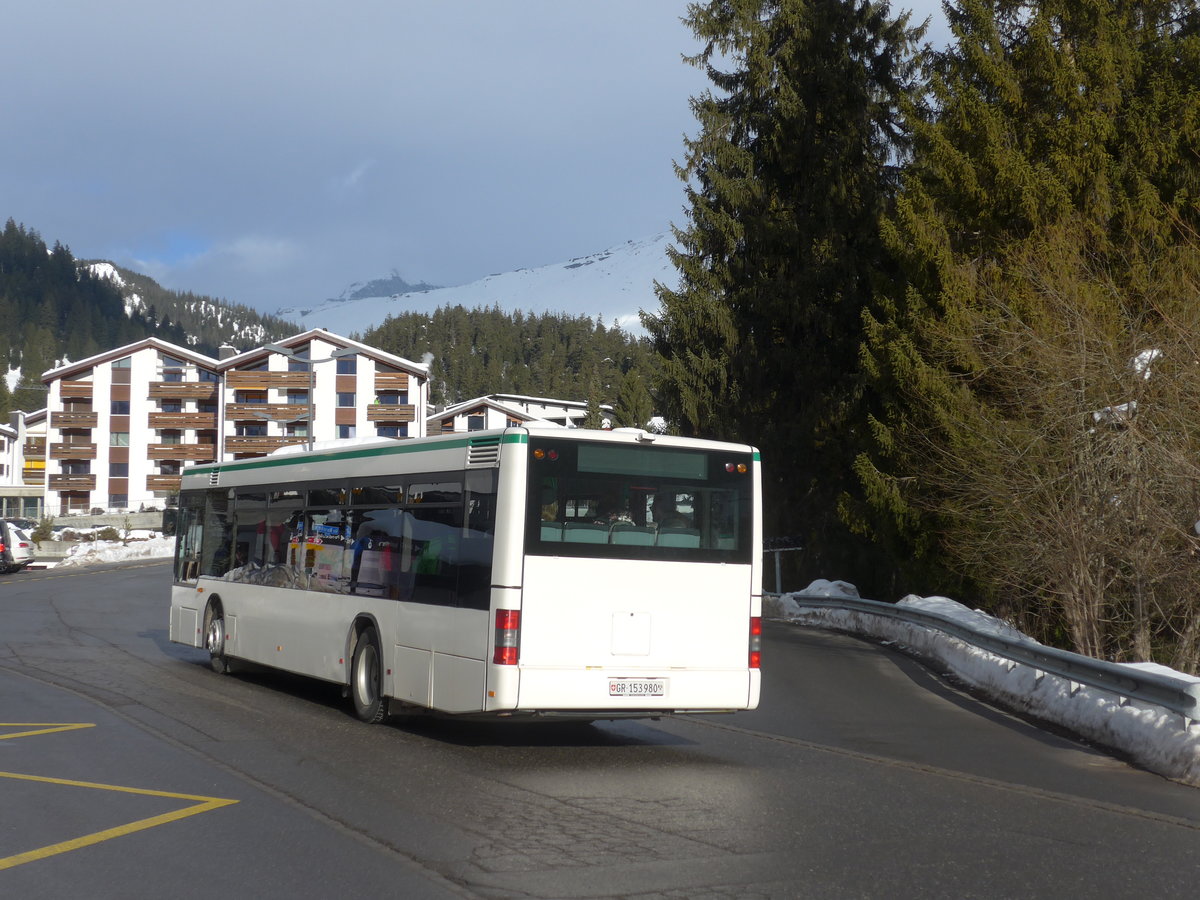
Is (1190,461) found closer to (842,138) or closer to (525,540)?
(525,540)

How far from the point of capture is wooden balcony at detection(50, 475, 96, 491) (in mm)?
100000

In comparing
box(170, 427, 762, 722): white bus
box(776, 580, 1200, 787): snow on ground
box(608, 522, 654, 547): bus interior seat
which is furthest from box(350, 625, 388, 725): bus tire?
box(776, 580, 1200, 787): snow on ground

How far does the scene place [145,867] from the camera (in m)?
6.57

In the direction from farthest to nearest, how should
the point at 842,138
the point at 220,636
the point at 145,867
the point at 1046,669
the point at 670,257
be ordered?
the point at 670,257 → the point at 842,138 → the point at 220,636 → the point at 1046,669 → the point at 145,867

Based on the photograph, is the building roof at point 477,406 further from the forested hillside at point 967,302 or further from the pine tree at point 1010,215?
the pine tree at point 1010,215

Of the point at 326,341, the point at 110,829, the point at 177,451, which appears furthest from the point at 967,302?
the point at 177,451

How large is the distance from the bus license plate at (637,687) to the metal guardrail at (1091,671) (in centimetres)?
395

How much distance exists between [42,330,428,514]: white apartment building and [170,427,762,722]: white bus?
83528 millimetres

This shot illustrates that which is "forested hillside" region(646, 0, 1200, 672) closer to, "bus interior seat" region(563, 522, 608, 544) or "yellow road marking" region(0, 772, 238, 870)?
"bus interior seat" region(563, 522, 608, 544)

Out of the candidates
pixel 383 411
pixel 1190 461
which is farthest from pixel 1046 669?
pixel 383 411

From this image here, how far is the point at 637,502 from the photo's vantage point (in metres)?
11.1

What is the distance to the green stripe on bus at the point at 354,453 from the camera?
11156mm

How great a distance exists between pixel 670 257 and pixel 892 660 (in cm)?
2054

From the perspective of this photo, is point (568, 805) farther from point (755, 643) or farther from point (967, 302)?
point (967, 302)
